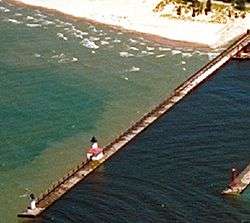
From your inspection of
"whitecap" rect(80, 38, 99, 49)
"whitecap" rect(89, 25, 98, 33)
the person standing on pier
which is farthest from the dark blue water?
"whitecap" rect(89, 25, 98, 33)

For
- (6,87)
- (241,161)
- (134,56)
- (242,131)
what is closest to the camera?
(241,161)

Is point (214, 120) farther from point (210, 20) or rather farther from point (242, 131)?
point (210, 20)

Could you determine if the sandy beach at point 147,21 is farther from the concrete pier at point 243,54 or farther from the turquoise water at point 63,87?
the concrete pier at point 243,54

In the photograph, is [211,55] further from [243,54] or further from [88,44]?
[88,44]

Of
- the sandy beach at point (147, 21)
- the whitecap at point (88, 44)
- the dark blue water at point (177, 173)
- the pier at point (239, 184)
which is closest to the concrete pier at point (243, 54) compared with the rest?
the sandy beach at point (147, 21)

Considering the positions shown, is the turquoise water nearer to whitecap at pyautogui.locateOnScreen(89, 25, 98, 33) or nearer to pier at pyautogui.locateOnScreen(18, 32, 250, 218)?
whitecap at pyautogui.locateOnScreen(89, 25, 98, 33)

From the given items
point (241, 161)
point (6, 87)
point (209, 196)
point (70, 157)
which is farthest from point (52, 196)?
point (6, 87)
